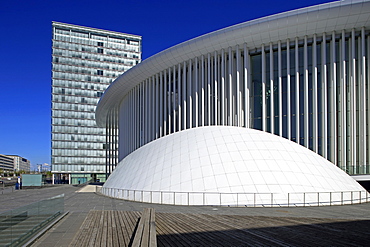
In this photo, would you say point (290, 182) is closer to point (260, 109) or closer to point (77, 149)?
point (260, 109)

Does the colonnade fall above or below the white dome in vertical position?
above

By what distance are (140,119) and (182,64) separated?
13.5 metres

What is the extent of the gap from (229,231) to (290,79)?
26977 mm

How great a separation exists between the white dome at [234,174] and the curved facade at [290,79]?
348 inches

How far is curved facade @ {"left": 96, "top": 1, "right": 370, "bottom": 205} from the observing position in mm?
32719

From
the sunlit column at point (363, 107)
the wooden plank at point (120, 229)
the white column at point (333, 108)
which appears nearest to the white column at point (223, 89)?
the white column at point (333, 108)

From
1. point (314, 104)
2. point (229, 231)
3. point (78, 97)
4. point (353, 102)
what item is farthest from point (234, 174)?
point (78, 97)

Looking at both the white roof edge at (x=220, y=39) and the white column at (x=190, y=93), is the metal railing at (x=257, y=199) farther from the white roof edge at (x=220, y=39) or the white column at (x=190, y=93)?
the white column at (x=190, y=93)

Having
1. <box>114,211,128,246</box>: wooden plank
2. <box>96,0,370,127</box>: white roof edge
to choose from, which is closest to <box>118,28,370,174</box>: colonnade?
<box>96,0,370,127</box>: white roof edge

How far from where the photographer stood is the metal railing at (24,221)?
358 inches

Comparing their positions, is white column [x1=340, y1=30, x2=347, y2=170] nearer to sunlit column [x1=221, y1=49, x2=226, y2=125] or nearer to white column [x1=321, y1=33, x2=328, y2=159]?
white column [x1=321, y1=33, x2=328, y2=159]

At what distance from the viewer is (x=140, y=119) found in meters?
54.0

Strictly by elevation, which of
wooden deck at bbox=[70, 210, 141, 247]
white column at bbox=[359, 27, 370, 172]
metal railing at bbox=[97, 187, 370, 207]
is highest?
white column at bbox=[359, 27, 370, 172]

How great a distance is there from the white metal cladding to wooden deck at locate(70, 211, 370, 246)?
67.2ft
